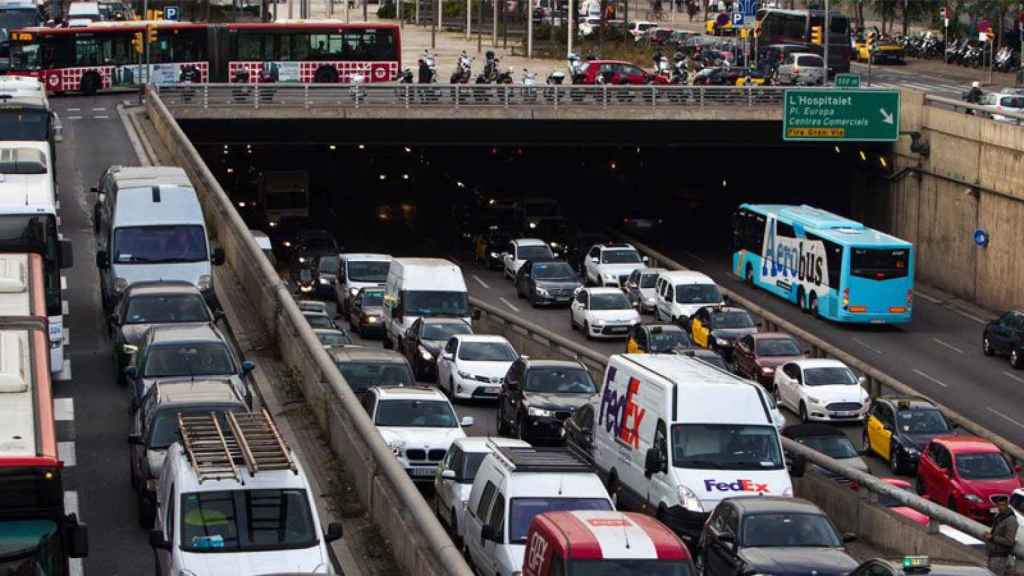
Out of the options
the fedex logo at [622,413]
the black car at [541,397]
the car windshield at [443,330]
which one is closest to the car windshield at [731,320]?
A: the car windshield at [443,330]

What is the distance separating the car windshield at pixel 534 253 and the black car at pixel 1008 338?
14240 mm

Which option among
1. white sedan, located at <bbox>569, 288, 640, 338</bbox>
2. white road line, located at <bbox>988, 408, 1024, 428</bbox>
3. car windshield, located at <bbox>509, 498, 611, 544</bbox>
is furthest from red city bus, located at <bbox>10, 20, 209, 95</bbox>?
car windshield, located at <bbox>509, 498, 611, 544</bbox>

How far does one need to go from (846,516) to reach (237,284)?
46.0ft

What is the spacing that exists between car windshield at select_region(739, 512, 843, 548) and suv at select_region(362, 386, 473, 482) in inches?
258

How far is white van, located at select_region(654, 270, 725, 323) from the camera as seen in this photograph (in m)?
51.7

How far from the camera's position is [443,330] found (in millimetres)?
40531

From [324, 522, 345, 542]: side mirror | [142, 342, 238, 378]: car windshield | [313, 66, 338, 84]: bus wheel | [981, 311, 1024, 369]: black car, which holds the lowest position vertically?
[981, 311, 1024, 369]: black car

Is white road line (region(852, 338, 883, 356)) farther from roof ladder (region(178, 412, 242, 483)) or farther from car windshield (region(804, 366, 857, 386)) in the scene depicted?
roof ladder (region(178, 412, 242, 483))

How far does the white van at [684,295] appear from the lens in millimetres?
51656

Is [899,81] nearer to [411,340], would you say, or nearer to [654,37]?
[654,37]

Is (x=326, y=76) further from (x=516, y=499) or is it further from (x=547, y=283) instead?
(x=516, y=499)

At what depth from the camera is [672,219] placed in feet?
251

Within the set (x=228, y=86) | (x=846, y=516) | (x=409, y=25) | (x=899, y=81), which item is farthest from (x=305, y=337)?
(x=409, y=25)

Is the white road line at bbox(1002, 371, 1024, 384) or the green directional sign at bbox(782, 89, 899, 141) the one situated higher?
the green directional sign at bbox(782, 89, 899, 141)
